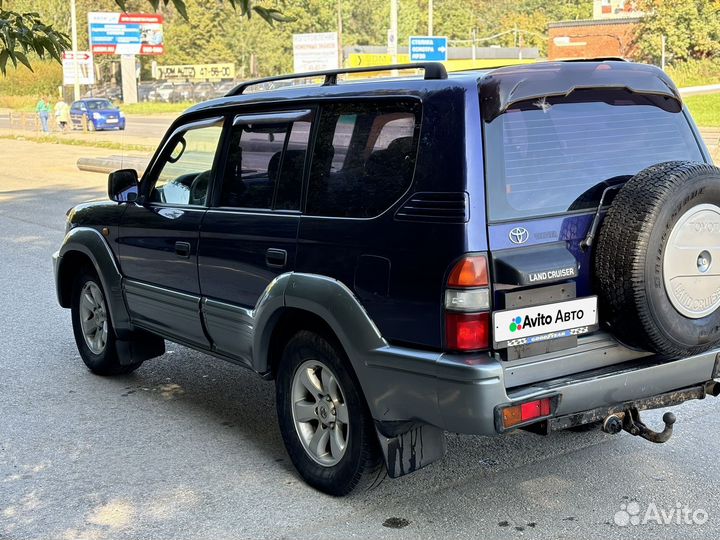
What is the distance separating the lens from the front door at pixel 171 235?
5.26 metres

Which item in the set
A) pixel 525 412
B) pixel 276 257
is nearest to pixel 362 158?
pixel 276 257

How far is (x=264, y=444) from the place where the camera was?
17.0 ft

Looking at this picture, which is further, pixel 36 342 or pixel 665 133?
pixel 36 342

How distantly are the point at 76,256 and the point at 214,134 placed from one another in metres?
1.84

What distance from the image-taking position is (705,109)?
42.4m

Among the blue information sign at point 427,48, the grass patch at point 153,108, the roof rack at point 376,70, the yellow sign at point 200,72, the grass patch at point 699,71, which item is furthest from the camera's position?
the yellow sign at point 200,72

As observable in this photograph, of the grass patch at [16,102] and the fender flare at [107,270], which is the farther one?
the grass patch at [16,102]

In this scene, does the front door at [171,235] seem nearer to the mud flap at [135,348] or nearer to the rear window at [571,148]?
the mud flap at [135,348]

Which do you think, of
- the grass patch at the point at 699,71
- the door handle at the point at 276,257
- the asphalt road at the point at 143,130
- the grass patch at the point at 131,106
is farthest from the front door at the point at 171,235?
the grass patch at the point at 699,71

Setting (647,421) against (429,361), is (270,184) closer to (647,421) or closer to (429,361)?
(429,361)

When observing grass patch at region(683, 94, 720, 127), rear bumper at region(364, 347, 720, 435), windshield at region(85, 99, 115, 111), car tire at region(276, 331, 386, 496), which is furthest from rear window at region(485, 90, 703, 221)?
windshield at region(85, 99, 115, 111)

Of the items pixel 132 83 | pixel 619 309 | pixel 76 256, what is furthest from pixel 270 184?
pixel 132 83

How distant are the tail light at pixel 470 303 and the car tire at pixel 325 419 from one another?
2.30ft

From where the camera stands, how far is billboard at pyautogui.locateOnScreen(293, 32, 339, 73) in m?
39.6
